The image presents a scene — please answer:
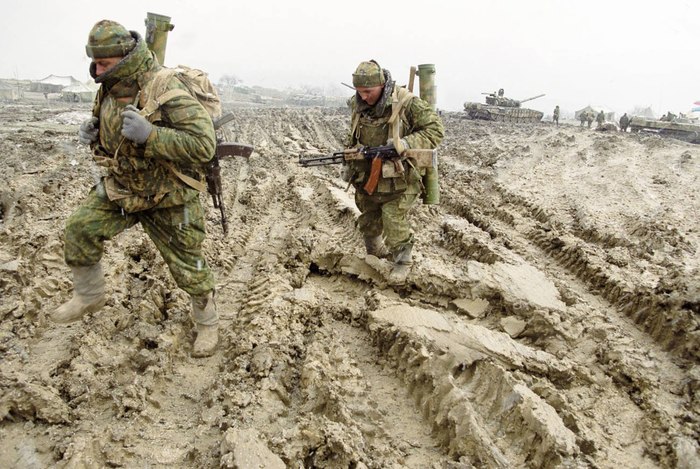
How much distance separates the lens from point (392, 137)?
3875 millimetres

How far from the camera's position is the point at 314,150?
33.2 feet

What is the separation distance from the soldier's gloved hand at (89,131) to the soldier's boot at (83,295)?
0.76 metres

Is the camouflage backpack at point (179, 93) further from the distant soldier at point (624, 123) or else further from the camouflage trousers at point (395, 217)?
the distant soldier at point (624, 123)

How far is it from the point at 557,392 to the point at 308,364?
142 centimetres

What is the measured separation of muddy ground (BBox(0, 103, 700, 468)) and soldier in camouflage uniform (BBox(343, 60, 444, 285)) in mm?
345


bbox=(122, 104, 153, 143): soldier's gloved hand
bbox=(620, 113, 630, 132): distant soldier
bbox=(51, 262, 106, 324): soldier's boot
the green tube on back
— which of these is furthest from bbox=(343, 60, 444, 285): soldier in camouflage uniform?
bbox=(620, 113, 630, 132): distant soldier

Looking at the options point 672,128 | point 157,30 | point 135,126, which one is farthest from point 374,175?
point 672,128

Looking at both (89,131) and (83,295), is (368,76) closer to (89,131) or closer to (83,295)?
(89,131)

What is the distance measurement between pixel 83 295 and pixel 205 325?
2.47 feet

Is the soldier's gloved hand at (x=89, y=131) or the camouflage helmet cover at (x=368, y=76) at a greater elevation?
the camouflage helmet cover at (x=368, y=76)

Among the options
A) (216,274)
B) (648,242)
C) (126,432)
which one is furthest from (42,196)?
(648,242)

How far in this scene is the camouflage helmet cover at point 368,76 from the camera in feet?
11.9

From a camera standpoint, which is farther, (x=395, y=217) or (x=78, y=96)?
(x=78, y=96)

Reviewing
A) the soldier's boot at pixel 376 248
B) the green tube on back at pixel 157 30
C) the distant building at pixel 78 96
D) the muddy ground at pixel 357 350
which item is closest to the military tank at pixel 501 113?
the muddy ground at pixel 357 350
